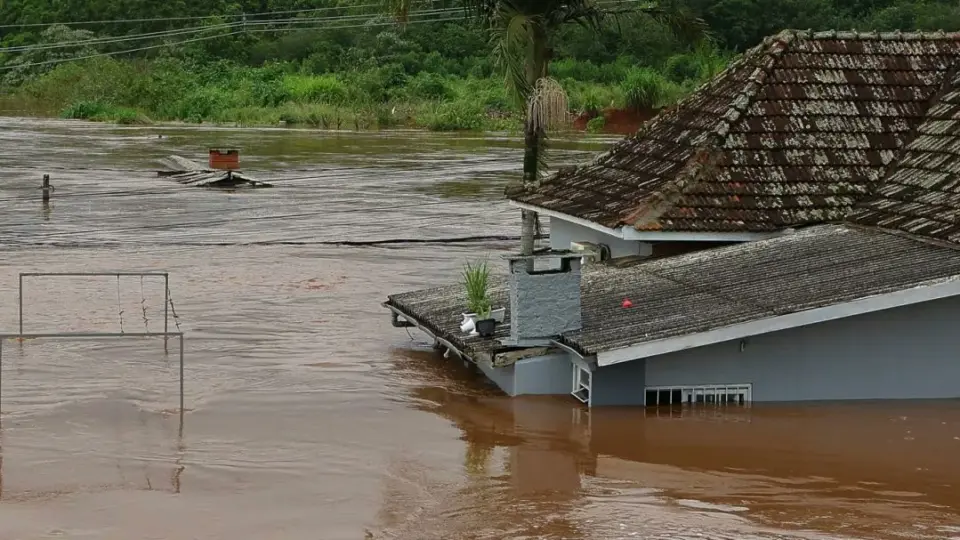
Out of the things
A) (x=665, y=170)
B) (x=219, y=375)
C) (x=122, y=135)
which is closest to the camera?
(x=219, y=375)

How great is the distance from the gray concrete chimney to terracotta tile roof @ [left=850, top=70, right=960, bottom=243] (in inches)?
150

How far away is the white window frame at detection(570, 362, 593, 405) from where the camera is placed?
1480cm

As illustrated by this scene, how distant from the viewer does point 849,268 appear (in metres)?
15.1

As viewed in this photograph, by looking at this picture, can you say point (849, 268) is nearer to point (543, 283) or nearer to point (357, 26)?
point (543, 283)

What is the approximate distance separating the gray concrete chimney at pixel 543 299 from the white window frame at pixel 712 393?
114 cm

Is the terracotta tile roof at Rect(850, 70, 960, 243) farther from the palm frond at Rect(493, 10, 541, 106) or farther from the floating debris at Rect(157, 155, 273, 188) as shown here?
the floating debris at Rect(157, 155, 273, 188)

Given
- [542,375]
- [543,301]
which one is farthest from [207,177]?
[543,301]

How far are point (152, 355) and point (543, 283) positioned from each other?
537 cm

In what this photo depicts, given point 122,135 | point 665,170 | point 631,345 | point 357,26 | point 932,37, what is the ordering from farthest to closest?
1. point 357,26
2. point 122,135
3. point 932,37
4. point 665,170
5. point 631,345

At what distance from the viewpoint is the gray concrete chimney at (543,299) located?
14578mm

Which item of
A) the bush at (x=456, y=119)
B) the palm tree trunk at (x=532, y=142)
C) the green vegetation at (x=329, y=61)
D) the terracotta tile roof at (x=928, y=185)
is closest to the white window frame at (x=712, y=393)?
the terracotta tile roof at (x=928, y=185)

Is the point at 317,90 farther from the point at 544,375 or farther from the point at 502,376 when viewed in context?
the point at 544,375

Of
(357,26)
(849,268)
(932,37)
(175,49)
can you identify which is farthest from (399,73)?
(849,268)

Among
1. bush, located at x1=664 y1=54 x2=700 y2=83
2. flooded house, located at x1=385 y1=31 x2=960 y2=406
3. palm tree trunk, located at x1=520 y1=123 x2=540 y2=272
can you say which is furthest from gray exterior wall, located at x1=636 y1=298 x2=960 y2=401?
bush, located at x1=664 y1=54 x2=700 y2=83
